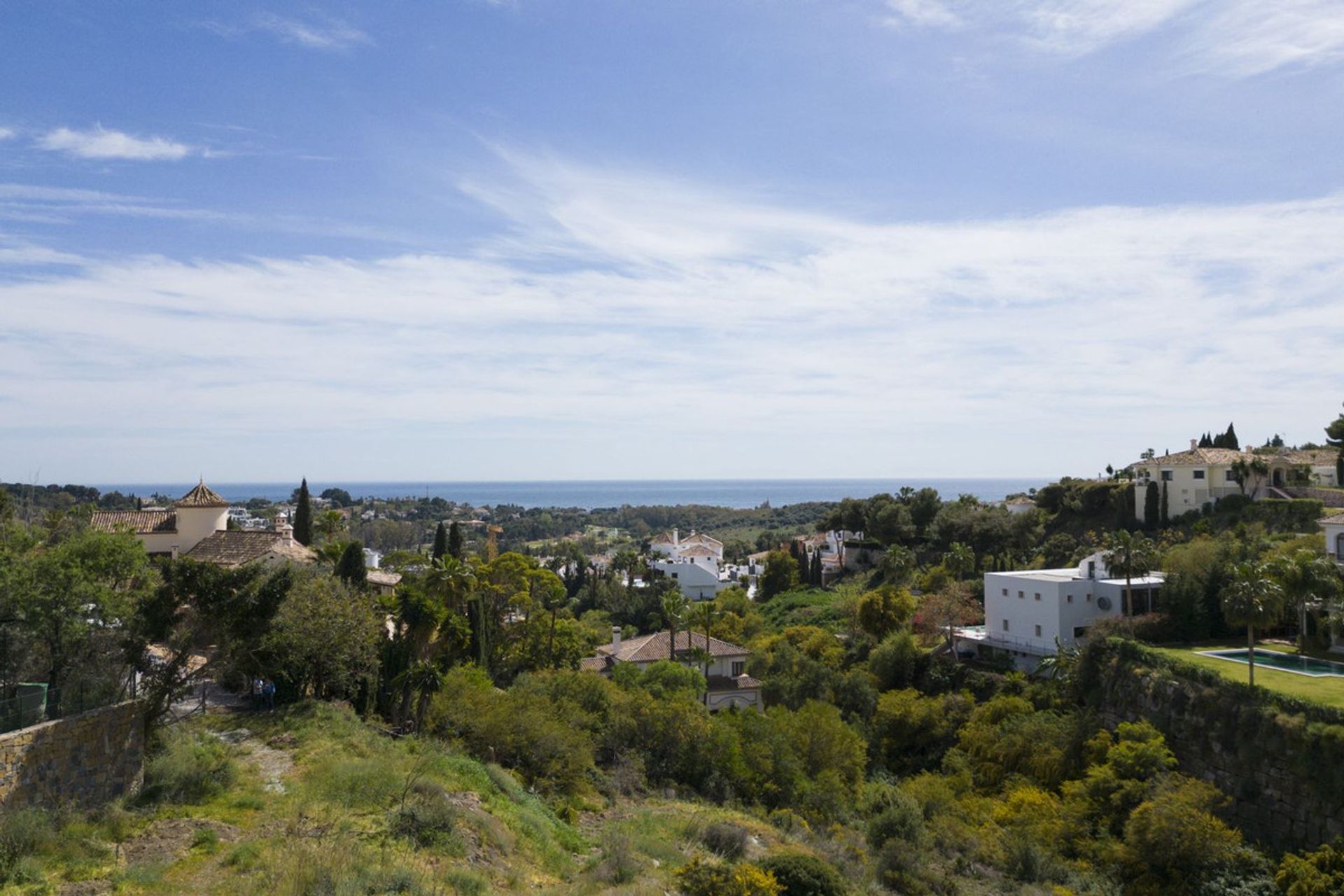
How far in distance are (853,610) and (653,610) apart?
1885 cm

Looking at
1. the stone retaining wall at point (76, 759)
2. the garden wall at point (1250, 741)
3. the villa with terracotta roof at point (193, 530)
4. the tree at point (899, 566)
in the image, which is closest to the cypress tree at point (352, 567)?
the villa with terracotta roof at point (193, 530)

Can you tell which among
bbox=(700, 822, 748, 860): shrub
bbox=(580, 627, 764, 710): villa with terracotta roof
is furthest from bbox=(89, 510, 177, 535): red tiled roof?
bbox=(700, 822, 748, 860): shrub

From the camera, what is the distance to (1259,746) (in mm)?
26938

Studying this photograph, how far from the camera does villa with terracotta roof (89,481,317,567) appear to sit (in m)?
34.4

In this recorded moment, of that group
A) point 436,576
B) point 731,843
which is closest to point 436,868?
point 731,843

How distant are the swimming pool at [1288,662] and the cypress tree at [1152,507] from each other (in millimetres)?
22907

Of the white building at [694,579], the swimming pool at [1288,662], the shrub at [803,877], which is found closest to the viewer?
the shrub at [803,877]

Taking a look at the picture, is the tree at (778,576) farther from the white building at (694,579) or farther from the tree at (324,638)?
the tree at (324,638)

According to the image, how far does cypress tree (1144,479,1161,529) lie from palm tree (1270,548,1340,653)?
2360cm

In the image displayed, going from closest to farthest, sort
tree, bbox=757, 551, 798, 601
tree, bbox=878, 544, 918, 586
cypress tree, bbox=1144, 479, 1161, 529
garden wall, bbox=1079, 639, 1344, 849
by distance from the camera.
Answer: garden wall, bbox=1079, 639, 1344, 849 < cypress tree, bbox=1144, 479, 1161, 529 < tree, bbox=878, 544, 918, 586 < tree, bbox=757, 551, 798, 601

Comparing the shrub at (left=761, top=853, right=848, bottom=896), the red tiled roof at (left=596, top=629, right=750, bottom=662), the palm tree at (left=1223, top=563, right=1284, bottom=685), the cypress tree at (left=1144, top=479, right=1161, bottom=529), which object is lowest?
the red tiled roof at (left=596, top=629, right=750, bottom=662)

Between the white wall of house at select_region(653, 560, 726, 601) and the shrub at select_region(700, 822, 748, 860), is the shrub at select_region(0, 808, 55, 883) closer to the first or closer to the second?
the shrub at select_region(700, 822, 748, 860)

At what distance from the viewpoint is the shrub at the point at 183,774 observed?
15.4 meters

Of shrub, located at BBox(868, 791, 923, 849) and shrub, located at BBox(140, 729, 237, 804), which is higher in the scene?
shrub, located at BBox(140, 729, 237, 804)
